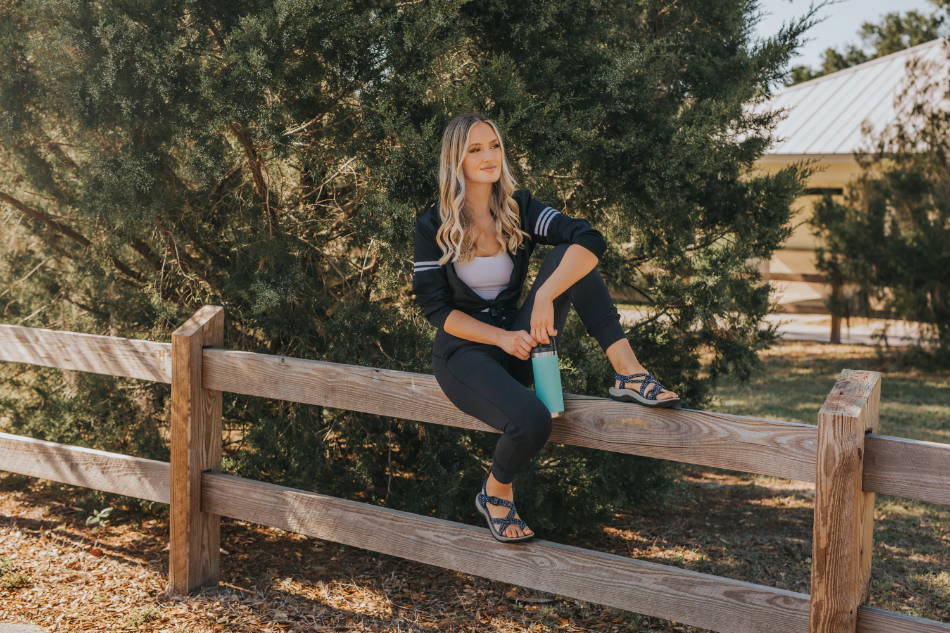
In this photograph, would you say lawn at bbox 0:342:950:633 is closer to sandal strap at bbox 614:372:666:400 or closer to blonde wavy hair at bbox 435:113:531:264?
sandal strap at bbox 614:372:666:400

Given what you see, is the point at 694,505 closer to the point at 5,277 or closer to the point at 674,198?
the point at 674,198

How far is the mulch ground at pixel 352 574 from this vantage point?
13.7ft

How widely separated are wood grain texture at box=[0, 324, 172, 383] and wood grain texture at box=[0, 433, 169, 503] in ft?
1.41

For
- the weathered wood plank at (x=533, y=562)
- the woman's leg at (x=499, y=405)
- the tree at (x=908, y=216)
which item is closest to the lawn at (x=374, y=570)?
the weathered wood plank at (x=533, y=562)

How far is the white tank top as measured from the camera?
352 cm

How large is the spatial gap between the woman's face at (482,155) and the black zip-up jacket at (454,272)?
8.2 inches

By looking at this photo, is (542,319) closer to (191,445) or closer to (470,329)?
(470,329)

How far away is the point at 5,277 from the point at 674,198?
14.8 feet

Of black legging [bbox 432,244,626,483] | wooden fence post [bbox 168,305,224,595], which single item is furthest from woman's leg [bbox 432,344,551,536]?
wooden fence post [bbox 168,305,224,595]

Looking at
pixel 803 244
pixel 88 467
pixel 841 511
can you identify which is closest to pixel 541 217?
pixel 841 511

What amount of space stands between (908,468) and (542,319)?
1294 mm

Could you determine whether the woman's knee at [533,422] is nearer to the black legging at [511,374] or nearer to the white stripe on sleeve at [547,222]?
the black legging at [511,374]

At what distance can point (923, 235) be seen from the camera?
11.5 metres

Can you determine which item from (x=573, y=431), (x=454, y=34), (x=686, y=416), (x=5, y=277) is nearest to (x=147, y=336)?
(x=5, y=277)
